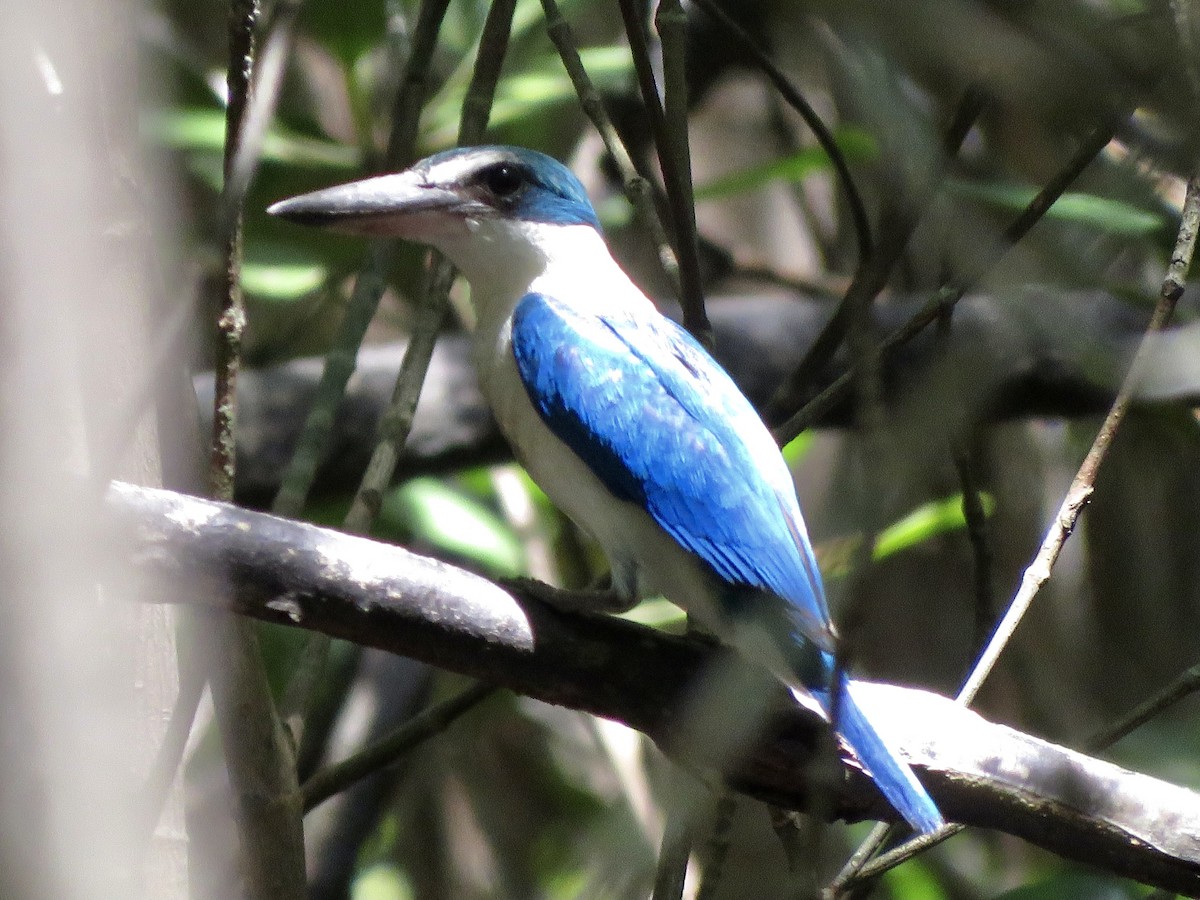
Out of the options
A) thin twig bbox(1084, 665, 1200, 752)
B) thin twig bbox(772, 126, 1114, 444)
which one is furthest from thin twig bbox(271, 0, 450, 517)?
thin twig bbox(1084, 665, 1200, 752)

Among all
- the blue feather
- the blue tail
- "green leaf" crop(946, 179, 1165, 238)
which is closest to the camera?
the blue tail

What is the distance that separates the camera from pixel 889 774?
1.62 metres

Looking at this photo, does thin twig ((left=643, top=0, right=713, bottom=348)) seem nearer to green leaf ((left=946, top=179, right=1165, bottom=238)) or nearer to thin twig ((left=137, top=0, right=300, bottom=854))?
thin twig ((left=137, top=0, right=300, bottom=854))

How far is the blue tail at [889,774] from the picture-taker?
1.61 metres

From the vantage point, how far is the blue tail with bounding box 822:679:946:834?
63.5 inches

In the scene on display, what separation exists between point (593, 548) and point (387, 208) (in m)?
1.81

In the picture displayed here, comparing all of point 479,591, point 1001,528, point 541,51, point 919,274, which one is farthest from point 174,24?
point 479,591

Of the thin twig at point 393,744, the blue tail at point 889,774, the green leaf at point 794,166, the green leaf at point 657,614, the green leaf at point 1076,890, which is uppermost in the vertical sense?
the green leaf at point 794,166

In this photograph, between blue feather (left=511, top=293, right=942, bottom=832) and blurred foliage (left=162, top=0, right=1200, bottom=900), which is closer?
blue feather (left=511, top=293, right=942, bottom=832)

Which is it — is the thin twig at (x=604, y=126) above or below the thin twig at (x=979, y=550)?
above

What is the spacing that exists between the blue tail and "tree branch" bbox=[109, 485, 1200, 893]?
2.3 inches

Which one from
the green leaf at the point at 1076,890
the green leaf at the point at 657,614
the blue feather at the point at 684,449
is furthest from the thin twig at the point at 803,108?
the green leaf at the point at 1076,890

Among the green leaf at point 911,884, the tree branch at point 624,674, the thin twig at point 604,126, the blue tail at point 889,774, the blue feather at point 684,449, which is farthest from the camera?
the green leaf at point 911,884

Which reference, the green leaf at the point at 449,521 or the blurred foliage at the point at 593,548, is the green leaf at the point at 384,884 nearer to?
the blurred foliage at the point at 593,548
